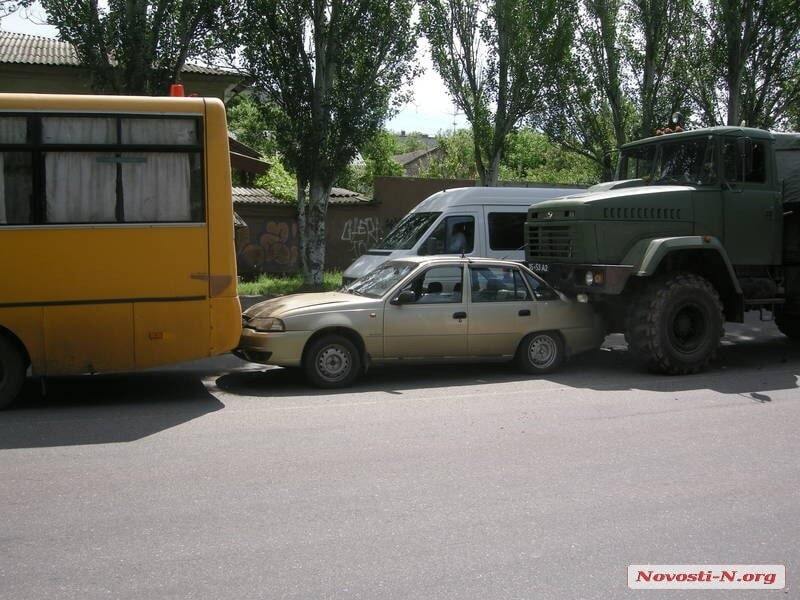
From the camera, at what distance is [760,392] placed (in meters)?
9.26

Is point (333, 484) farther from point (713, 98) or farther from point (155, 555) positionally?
point (713, 98)

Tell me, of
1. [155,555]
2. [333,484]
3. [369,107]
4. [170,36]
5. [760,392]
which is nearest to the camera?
[155,555]

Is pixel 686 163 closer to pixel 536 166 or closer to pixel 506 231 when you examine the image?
pixel 506 231

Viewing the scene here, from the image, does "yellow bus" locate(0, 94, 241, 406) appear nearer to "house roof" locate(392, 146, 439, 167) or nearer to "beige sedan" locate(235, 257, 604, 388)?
"beige sedan" locate(235, 257, 604, 388)

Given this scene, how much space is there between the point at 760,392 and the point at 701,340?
133cm

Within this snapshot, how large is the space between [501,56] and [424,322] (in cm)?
1302

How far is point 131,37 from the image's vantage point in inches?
543

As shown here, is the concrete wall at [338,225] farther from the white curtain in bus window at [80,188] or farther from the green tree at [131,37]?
the white curtain in bus window at [80,188]

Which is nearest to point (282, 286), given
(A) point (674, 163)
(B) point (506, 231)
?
(B) point (506, 231)

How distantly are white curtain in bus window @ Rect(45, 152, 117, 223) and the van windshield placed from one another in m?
5.82

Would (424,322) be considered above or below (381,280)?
below

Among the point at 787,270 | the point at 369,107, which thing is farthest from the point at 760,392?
the point at 369,107

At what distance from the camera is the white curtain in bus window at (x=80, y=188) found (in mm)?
8250

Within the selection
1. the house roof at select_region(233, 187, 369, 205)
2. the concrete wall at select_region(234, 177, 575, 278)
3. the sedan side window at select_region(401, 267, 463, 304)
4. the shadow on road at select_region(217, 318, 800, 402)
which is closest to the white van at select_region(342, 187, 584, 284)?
the shadow on road at select_region(217, 318, 800, 402)
